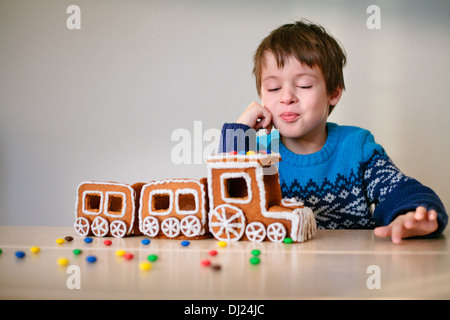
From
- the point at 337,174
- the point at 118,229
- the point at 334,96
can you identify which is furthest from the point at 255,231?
the point at 334,96

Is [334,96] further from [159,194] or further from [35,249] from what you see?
[35,249]

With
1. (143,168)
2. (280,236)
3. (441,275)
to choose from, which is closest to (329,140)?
(280,236)

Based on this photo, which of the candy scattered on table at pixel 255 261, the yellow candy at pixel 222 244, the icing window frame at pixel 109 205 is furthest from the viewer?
the icing window frame at pixel 109 205

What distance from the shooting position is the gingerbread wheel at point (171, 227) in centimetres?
79

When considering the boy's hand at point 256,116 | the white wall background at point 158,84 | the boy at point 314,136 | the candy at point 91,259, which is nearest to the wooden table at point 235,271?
the candy at point 91,259

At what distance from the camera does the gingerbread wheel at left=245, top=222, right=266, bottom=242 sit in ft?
2.51

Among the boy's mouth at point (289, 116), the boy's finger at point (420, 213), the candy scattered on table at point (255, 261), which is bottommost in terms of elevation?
the candy scattered on table at point (255, 261)

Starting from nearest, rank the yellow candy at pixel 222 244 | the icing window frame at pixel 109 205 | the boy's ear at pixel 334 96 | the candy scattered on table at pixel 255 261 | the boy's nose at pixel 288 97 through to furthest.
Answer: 1. the candy scattered on table at pixel 255 261
2. the yellow candy at pixel 222 244
3. the icing window frame at pixel 109 205
4. the boy's nose at pixel 288 97
5. the boy's ear at pixel 334 96

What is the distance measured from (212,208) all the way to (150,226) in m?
0.13

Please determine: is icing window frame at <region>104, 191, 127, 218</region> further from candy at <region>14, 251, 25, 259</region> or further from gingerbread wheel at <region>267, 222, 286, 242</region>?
gingerbread wheel at <region>267, 222, 286, 242</region>

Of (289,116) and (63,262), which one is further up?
(289,116)

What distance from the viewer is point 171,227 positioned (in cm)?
80

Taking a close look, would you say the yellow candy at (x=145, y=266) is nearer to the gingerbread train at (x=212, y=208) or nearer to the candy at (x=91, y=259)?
the candy at (x=91, y=259)

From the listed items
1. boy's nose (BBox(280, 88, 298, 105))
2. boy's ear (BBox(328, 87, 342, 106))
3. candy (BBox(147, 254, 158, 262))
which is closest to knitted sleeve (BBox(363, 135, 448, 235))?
boy's ear (BBox(328, 87, 342, 106))
